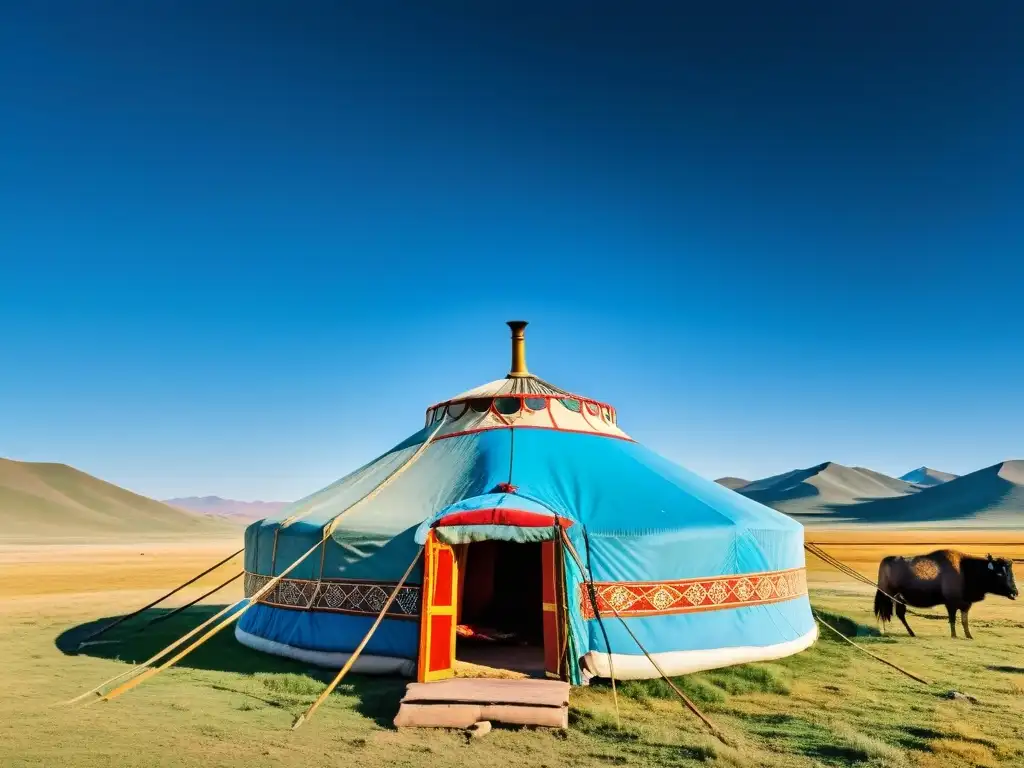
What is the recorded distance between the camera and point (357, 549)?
24.7 feet

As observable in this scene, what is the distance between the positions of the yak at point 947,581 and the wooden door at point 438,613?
250 inches

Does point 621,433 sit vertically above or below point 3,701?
above

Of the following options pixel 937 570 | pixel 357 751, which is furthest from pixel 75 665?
pixel 937 570

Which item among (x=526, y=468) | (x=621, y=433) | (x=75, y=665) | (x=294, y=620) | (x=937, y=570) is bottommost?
(x=75, y=665)

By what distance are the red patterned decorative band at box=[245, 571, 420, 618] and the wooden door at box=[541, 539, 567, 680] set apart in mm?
1335

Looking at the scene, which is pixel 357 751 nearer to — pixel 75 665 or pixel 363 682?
pixel 363 682

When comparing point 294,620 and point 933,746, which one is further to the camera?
point 294,620

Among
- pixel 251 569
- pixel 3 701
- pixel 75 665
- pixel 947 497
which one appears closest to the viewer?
pixel 3 701

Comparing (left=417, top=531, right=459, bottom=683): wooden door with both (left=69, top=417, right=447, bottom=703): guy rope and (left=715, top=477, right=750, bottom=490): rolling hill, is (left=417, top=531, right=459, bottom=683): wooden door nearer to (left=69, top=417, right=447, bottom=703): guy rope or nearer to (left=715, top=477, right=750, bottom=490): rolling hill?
(left=69, top=417, right=447, bottom=703): guy rope

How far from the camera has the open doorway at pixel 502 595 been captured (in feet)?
28.4

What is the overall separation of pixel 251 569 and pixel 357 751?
447 cm

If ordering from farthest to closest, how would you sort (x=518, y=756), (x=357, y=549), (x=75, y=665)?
1. (x=75, y=665)
2. (x=357, y=549)
3. (x=518, y=756)

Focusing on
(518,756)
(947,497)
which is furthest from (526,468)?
(947,497)

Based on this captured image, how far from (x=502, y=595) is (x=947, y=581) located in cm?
612
